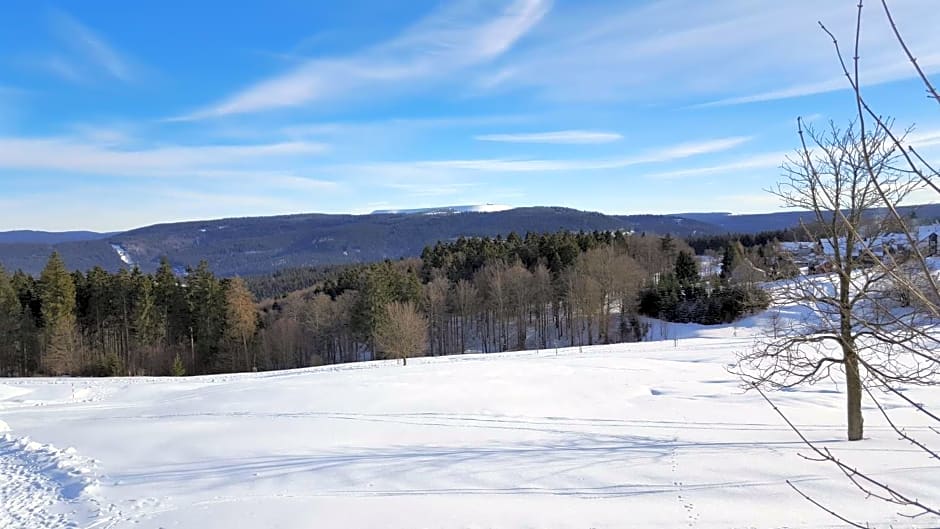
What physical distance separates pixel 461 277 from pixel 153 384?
36523mm

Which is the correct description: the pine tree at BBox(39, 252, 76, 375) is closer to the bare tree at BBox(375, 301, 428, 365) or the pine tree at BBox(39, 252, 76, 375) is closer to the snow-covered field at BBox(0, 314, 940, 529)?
the snow-covered field at BBox(0, 314, 940, 529)

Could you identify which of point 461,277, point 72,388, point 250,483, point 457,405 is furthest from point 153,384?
point 461,277

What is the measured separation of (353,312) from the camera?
44844mm

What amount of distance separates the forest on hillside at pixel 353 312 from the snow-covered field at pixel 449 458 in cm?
1663

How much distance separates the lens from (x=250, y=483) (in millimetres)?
10328

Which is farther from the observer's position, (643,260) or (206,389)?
(643,260)

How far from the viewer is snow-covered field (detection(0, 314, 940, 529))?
851cm

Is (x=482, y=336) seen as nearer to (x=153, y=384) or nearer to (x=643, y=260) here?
(x=643, y=260)

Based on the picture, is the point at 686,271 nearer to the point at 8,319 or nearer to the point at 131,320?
the point at 131,320

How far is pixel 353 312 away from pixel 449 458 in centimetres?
3416

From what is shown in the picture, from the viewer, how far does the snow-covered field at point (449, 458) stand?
8.51m

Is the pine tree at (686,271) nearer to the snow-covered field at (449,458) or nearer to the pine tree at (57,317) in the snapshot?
the snow-covered field at (449,458)

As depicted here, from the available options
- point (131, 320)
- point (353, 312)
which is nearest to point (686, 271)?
point (353, 312)

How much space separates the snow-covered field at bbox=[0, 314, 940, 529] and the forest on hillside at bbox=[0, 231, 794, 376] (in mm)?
16631
